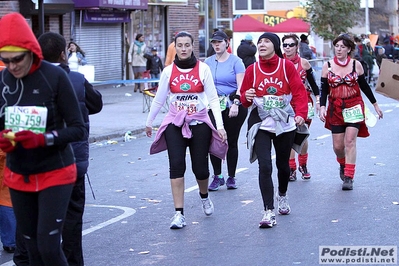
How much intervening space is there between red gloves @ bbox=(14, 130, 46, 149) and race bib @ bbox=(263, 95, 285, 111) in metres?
3.78

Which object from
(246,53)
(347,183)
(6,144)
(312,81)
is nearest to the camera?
(6,144)

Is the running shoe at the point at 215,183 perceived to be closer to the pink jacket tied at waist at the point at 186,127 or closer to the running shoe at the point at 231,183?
the running shoe at the point at 231,183

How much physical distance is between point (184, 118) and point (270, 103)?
32.3 inches

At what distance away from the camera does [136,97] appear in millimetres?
26172

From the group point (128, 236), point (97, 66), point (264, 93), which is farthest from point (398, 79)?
point (97, 66)

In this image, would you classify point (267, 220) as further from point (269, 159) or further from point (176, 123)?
point (176, 123)

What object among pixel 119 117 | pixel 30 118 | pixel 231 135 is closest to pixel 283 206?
pixel 231 135

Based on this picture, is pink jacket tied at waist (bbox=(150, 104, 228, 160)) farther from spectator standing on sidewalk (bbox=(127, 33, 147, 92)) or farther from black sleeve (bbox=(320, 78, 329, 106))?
spectator standing on sidewalk (bbox=(127, 33, 147, 92))

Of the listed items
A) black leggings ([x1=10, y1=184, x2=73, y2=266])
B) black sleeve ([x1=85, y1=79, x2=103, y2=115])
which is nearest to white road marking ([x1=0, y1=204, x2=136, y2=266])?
black sleeve ([x1=85, y1=79, x2=103, y2=115])

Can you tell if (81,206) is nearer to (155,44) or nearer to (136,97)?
(136,97)

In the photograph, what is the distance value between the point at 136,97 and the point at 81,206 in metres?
20.2

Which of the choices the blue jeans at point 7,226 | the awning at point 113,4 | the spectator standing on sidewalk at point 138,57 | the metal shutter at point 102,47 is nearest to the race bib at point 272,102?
the blue jeans at point 7,226

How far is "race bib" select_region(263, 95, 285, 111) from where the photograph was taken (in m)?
8.15

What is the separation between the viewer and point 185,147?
26.8 feet
